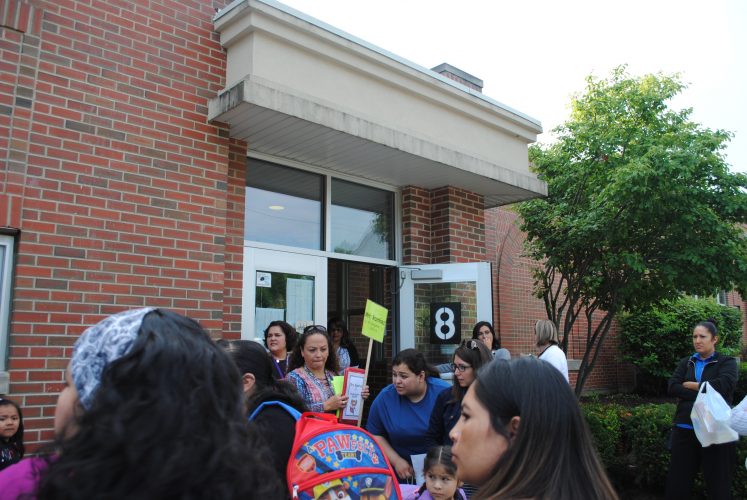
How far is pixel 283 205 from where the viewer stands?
7023 millimetres

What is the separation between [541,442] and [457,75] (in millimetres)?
11796

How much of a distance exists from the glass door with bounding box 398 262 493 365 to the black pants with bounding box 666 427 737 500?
8.60 ft

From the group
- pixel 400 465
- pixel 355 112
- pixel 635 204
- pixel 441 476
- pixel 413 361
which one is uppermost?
pixel 355 112

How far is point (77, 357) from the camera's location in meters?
1.19

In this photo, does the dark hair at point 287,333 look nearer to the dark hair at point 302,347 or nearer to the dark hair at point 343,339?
the dark hair at point 302,347

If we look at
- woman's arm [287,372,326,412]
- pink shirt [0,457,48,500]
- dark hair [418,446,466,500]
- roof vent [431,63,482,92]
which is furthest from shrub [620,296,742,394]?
pink shirt [0,457,48,500]

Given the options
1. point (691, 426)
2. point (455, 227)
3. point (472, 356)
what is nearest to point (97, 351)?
point (472, 356)

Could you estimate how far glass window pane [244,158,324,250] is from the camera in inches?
266

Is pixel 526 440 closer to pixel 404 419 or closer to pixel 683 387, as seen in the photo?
pixel 404 419

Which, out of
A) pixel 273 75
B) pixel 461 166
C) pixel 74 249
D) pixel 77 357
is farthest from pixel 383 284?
pixel 77 357

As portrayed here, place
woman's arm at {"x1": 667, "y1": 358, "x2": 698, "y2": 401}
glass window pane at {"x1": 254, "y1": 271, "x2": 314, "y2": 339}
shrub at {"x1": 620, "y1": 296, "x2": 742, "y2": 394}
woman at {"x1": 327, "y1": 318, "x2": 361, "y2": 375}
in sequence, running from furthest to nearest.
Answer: shrub at {"x1": 620, "y1": 296, "x2": 742, "y2": 394} < woman at {"x1": 327, "y1": 318, "x2": 361, "y2": 375} < glass window pane at {"x1": 254, "y1": 271, "x2": 314, "y2": 339} < woman's arm at {"x1": 667, "y1": 358, "x2": 698, "y2": 401}

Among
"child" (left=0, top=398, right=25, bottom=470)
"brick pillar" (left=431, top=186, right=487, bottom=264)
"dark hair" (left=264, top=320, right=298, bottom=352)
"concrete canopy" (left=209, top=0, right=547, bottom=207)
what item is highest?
"concrete canopy" (left=209, top=0, right=547, bottom=207)

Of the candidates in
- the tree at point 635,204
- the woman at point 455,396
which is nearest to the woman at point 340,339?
the woman at point 455,396

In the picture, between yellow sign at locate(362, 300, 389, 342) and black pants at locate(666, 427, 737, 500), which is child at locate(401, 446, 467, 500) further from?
black pants at locate(666, 427, 737, 500)
